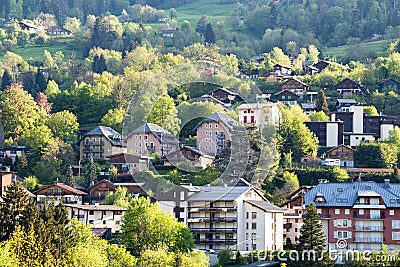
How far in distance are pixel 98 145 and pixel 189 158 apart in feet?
35.2

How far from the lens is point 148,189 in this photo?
6469cm

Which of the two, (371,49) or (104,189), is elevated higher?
(371,49)

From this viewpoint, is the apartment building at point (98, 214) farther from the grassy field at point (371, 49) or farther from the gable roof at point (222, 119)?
the grassy field at point (371, 49)

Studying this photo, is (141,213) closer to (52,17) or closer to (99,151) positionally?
(99,151)

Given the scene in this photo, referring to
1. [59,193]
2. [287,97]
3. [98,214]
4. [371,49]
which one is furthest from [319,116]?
[371,49]

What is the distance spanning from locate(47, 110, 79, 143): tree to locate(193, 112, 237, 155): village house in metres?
11.7

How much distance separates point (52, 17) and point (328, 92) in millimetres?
64707

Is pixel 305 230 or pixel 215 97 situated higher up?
pixel 215 97

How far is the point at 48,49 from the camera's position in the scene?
13112 centimetres

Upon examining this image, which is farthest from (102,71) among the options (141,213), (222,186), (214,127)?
(141,213)

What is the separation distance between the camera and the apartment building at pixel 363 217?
5581 cm

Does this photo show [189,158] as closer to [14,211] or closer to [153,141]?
[153,141]

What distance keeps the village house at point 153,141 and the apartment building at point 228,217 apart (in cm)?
1192

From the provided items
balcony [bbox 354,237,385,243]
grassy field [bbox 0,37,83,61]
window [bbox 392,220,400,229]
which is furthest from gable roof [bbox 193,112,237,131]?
grassy field [bbox 0,37,83,61]
